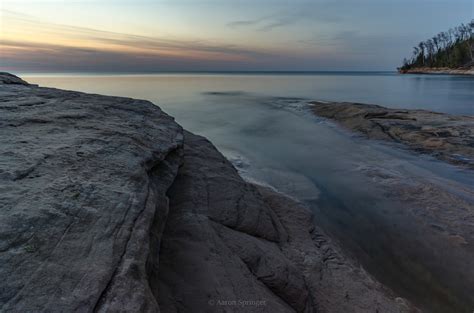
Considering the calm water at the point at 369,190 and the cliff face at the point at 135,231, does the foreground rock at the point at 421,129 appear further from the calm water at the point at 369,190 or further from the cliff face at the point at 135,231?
the cliff face at the point at 135,231

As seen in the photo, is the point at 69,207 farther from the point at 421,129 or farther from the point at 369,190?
the point at 421,129

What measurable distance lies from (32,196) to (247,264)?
9.01 ft

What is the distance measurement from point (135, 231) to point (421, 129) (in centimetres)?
1706

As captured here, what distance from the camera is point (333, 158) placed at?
1277cm

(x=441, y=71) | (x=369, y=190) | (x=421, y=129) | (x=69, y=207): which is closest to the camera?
(x=69, y=207)

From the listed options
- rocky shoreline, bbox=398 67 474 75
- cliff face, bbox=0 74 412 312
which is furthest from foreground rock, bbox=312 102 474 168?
rocky shoreline, bbox=398 67 474 75

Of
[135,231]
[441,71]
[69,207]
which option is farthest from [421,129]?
[441,71]

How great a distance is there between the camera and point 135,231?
294 centimetres

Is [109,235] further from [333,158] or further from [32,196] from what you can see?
[333,158]

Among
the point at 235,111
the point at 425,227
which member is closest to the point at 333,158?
the point at 425,227

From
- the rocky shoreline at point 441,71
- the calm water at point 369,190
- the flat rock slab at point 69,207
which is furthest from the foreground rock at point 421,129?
the rocky shoreline at point 441,71

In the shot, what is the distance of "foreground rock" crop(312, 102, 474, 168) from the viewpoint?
41.9 feet

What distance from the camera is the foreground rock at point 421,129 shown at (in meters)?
12.8

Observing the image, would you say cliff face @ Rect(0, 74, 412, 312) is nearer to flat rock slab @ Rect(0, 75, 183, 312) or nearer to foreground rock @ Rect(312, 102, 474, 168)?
flat rock slab @ Rect(0, 75, 183, 312)
